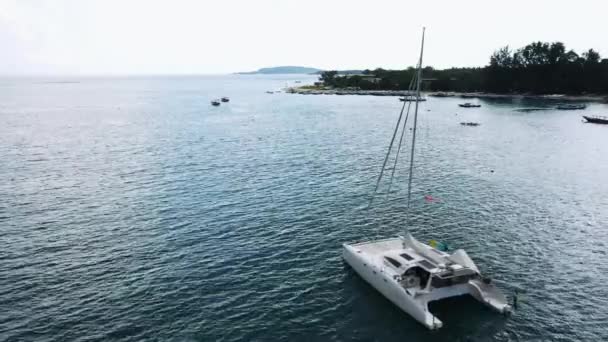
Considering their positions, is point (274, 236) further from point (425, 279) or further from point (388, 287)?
point (425, 279)

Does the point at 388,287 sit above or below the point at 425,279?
below

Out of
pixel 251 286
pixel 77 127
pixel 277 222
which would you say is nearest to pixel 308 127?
pixel 77 127

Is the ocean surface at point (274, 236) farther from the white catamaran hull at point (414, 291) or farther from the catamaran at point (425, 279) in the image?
the catamaran at point (425, 279)

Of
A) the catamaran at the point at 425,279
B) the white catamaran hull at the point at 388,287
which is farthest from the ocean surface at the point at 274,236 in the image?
the catamaran at the point at 425,279

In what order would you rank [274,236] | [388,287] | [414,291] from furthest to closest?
1. [274,236]
2. [388,287]
3. [414,291]

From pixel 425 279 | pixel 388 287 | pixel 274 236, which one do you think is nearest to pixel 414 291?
pixel 425 279

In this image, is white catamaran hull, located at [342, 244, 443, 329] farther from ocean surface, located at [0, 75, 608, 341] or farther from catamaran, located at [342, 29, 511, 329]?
ocean surface, located at [0, 75, 608, 341]

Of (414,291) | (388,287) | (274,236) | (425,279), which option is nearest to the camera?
(414,291)

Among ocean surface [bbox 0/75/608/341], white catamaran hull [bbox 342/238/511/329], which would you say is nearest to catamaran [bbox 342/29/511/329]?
white catamaran hull [bbox 342/238/511/329]

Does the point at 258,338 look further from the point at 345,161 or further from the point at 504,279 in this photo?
the point at 345,161
